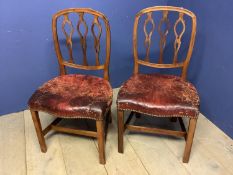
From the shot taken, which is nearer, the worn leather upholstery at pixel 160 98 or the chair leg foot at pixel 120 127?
the worn leather upholstery at pixel 160 98

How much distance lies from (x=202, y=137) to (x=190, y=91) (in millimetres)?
495

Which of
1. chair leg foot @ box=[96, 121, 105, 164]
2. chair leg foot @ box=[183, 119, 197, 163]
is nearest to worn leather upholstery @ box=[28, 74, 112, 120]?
chair leg foot @ box=[96, 121, 105, 164]

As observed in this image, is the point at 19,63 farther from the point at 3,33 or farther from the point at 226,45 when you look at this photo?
the point at 226,45

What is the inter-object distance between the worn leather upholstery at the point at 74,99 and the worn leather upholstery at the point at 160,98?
119 millimetres

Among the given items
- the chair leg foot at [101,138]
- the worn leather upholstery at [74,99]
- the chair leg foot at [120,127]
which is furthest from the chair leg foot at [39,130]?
the chair leg foot at [120,127]

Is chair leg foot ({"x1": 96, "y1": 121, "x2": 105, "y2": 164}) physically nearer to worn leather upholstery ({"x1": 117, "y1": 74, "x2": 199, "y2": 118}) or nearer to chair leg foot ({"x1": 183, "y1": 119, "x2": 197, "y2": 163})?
worn leather upholstery ({"x1": 117, "y1": 74, "x2": 199, "y2": 118})

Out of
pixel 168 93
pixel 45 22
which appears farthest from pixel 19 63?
pixel 168 93

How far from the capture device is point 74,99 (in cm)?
133

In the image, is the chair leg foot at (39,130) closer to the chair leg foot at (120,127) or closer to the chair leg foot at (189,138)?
the chair leg foot at (120,127)

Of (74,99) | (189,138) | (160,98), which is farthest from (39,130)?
(189,138)

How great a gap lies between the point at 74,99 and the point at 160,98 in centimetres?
49

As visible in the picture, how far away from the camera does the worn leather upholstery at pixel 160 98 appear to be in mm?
1278

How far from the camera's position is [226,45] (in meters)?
1.57

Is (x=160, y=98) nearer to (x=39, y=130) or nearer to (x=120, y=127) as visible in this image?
(x=120, y=127)
